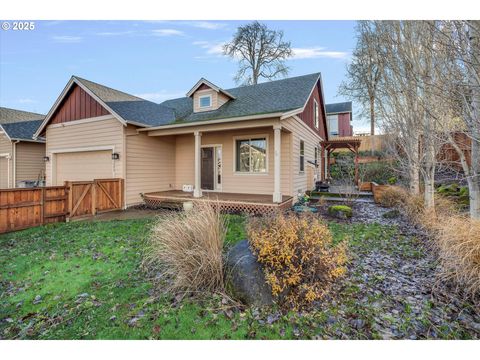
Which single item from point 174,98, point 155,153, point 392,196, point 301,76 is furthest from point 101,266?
point 174,98

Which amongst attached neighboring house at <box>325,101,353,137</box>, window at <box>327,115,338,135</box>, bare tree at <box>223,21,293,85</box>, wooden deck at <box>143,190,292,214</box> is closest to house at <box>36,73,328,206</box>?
wooden deck at <box>143,190,292,214</box>

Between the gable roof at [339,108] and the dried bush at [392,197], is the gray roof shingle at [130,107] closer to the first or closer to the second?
the dried bush at [392,197]

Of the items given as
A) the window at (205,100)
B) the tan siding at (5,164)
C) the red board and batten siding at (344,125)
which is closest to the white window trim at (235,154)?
the window at (205,100)

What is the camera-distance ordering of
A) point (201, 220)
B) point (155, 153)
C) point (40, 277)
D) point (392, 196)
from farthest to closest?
point (155, 153), point (392, 196), point (40, 277), point (201, 220)

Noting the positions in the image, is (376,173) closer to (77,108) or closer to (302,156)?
(302,156)

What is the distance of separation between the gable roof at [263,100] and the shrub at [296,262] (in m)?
6.49

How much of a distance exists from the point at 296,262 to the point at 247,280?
0.66 meters

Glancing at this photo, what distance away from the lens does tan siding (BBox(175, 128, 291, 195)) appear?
9188 millimetres

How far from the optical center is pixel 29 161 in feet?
47.5

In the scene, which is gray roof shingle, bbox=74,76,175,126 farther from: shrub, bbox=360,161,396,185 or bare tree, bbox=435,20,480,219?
shrub, bbox=360,161,396,185

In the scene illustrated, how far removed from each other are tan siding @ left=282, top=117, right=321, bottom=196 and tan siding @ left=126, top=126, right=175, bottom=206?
5806 millimetres
